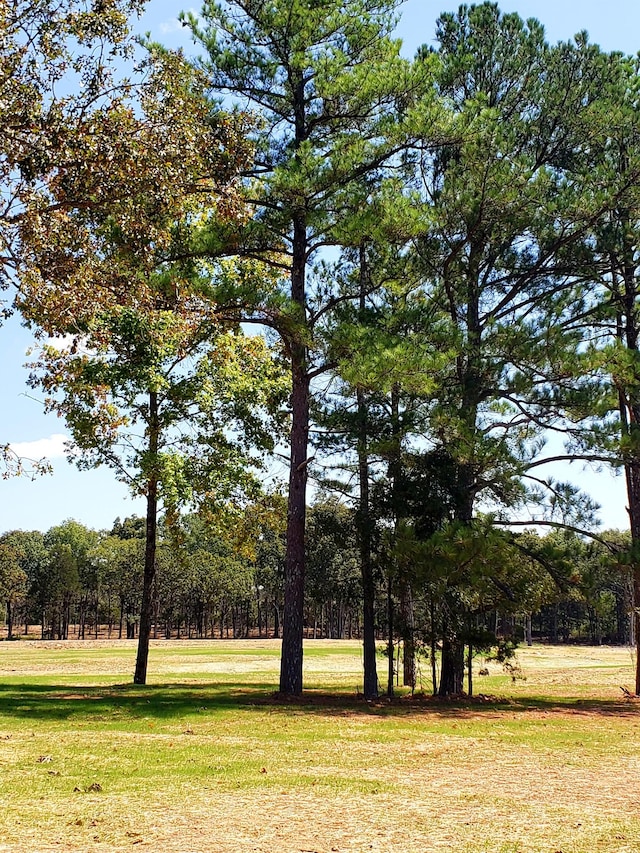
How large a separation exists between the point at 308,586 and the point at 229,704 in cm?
423

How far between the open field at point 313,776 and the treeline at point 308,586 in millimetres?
2119

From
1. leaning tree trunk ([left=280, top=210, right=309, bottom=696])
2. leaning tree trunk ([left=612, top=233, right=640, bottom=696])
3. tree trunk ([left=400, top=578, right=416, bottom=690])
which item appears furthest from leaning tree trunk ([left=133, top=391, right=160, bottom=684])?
leaning tree trunk ([left=612, top=233, right=640, bottom=696])

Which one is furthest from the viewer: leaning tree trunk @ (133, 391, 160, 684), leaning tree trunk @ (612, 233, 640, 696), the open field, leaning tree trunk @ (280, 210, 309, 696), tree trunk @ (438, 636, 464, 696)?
leaning tree trunk @ (133, 391, 160, 684)

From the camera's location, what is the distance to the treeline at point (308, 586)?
15992 mm

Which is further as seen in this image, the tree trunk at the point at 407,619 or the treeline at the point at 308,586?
the treeline at the point at 308,586

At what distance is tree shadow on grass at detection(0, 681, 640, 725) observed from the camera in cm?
1321

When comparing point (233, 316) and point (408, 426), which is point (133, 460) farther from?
point (408, 426)

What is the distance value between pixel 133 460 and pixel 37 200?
1083cm

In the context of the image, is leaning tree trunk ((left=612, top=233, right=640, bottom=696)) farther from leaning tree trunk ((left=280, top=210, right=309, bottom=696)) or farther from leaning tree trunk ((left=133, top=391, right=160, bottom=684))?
leaning tree trunk ((left=133, top=391, right=160, bottom=684))

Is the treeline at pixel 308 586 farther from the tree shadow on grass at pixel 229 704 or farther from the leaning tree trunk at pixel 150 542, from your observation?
the tree shadow on grass at pixel 229 704

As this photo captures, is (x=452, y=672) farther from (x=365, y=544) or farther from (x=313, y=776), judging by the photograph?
(x=313, y=776)

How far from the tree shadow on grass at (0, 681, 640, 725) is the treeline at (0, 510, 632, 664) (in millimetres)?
1293

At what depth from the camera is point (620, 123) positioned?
16.6 m

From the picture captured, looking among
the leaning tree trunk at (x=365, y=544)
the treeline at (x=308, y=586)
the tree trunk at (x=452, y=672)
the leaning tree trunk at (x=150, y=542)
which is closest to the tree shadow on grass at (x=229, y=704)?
the tree trunk at (x=452, y=672)
